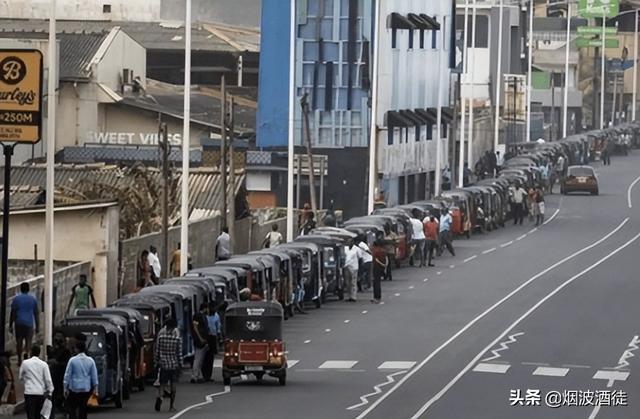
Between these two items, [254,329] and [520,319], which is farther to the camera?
[520,319]

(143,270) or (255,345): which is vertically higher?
(143,270)

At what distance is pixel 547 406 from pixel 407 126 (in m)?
54.8

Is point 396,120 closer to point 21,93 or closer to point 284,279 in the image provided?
point 284,279

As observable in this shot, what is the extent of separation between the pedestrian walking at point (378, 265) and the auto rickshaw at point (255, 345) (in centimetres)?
1425

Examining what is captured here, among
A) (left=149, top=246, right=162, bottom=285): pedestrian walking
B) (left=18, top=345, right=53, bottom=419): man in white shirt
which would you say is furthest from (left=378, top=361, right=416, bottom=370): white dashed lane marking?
(left=18, top=345, right=53, bottom=419): man in white shirt

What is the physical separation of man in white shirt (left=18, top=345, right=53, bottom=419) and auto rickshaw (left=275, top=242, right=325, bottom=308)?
18965 millimetres

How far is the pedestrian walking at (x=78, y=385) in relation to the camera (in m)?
29.2

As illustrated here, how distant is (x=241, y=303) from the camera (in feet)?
116

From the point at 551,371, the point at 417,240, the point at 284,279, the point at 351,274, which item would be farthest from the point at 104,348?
the point at 417,240

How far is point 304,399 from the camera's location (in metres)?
32.8

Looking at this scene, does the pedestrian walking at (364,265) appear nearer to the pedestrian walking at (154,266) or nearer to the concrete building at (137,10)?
the pedestrian walking at (154,266)

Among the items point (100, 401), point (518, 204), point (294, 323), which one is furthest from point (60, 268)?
point (518, 204)

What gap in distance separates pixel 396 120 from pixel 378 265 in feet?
115

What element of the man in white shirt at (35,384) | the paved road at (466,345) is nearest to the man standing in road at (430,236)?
the paved road at (466,345)
